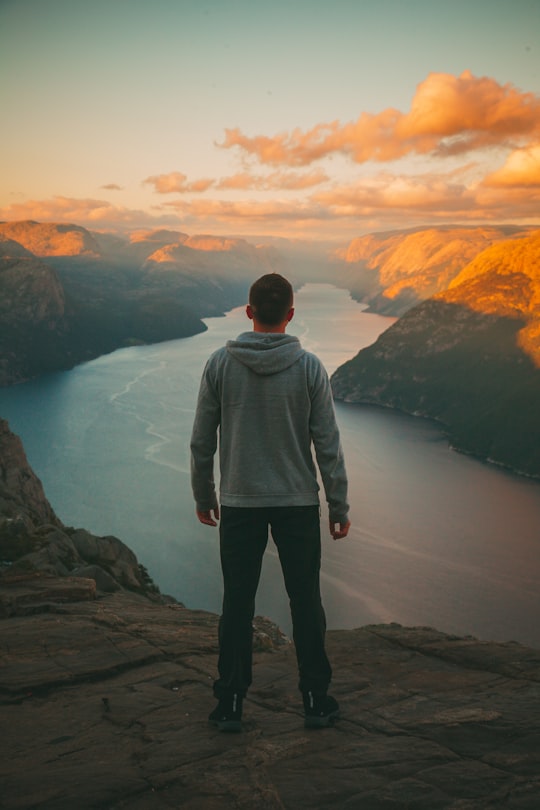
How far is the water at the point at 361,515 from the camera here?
212 ft

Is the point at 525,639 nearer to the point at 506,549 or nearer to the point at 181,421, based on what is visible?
the point at 506,549

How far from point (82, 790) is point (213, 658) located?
13.0ft

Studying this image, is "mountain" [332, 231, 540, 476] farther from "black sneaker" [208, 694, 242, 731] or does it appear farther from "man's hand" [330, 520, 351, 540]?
"black sneaker" [208, 694, 242, 731]

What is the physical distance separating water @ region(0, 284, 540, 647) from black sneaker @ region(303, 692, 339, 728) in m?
55.6

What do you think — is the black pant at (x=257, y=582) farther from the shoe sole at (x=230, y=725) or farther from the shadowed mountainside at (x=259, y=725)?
the shadowed mountainside at (x=259, y=725)

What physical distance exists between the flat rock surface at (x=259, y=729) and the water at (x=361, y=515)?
5307 cm

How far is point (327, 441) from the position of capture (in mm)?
5484

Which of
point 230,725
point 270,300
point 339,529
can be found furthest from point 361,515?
point 270,300

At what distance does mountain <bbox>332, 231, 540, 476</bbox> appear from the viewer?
132750 mm

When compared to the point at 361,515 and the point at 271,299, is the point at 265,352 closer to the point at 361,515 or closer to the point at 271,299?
the point at 271,299

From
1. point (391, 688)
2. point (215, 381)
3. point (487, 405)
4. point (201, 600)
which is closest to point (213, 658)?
point (391, 688)

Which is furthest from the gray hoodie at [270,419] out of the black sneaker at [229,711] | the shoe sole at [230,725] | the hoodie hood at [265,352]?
the shoe sole at [230,725]

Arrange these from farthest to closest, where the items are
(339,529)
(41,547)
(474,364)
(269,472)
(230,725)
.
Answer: (474,364)
(41,547)
(339,529)
(230,725)
(269,472)

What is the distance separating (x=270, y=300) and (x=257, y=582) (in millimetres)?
2292
